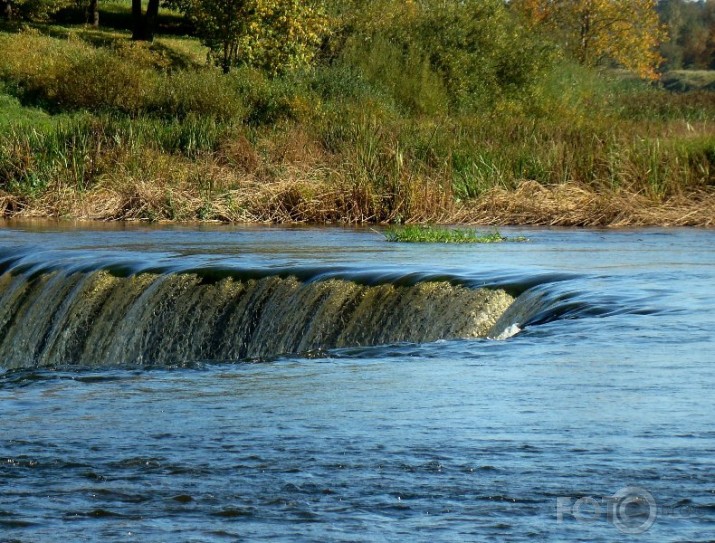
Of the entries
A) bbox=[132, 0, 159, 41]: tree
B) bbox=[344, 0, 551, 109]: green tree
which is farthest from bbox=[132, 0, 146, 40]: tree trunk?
bbox=[344, 0, 551, 109]: green tree

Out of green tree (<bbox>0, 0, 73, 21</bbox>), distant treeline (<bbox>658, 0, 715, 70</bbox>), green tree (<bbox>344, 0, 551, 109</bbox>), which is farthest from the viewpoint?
distant treeline (<bbox>658, 0, 715, 70</bbox>)

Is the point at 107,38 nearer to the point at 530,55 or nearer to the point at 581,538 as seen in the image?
the point at 530,55

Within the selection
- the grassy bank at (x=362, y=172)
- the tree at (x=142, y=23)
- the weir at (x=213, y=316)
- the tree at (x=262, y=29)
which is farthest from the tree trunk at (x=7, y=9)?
the weir at (x=213, y=316)

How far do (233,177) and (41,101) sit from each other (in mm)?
17641

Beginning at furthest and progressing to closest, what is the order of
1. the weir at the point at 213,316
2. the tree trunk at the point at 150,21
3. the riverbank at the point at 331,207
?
the tree trunk at the point at 150,21 → the riverbank at the point at 331,207 → the weir at the point at 213,316

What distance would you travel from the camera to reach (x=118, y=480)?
5.68 metres

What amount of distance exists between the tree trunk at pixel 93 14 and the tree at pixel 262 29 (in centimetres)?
1310

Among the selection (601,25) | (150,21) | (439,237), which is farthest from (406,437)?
(601,25)

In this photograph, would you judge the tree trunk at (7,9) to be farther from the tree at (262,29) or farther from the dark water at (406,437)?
the dark water at (406,437)

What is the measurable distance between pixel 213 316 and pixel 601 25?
49375 mm

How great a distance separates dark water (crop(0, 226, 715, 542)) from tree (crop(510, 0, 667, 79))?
158ft

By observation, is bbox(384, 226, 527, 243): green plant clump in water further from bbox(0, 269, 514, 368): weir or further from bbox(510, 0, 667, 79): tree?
bbox(510, 0, 667, 79): tree

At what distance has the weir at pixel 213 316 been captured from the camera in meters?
9.98

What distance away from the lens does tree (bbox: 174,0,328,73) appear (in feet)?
135
